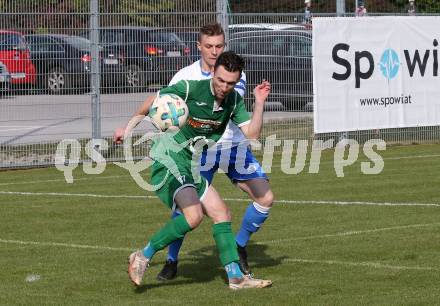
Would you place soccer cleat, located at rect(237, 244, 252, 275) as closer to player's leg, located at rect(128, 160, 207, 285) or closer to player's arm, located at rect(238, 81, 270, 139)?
player's leg, located at rect(128, 160, 207, 285)

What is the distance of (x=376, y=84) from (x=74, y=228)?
992 centimetres

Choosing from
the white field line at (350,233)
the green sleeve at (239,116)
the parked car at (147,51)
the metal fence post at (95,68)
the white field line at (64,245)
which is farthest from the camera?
the parked car at (147,51)

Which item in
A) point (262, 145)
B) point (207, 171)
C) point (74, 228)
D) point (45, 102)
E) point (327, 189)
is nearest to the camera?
point (207, 171)

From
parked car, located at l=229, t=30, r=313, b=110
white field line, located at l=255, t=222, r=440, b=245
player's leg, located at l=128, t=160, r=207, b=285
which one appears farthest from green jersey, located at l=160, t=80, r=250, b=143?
parked car, located at l=229, t=30, r=313, b=110

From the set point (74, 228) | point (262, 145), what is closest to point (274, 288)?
point (74, 228)

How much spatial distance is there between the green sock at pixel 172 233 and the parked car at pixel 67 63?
9921 mm

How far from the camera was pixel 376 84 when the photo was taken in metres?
20.7

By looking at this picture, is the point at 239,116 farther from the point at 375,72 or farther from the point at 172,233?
the point at 375,72

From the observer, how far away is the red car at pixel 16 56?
58.0ft

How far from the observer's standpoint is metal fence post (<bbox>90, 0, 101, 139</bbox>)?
18641 mm

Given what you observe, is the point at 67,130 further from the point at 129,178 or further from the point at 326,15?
the point at 326,15

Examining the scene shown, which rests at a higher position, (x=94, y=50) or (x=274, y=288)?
(x=94, y=50)

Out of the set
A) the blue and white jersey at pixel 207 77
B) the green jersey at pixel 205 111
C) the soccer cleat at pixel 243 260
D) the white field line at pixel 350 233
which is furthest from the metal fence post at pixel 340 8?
the green jersey at pixel 205 111

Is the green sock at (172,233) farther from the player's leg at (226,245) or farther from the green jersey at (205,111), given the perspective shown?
the green jersey at (205,111)
